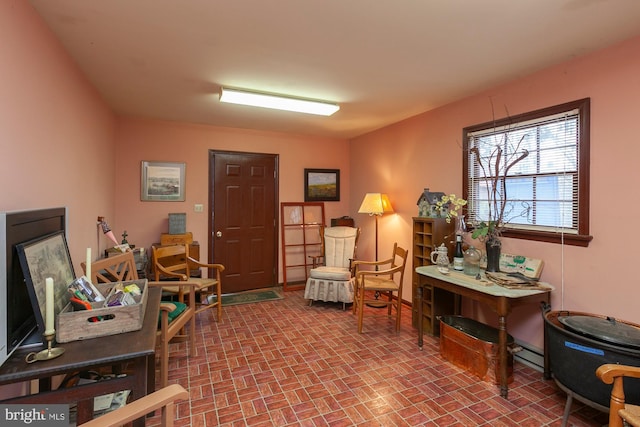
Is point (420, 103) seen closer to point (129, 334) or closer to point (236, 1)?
point (236, 1)

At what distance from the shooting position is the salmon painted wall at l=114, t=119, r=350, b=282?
418 cm

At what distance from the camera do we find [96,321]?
1.36m

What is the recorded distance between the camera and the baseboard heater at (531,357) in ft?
8.66

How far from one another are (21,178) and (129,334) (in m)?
1.08

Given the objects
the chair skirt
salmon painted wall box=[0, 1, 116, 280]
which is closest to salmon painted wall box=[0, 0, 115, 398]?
salmon painted wall box=[0, 1, 116, 280]

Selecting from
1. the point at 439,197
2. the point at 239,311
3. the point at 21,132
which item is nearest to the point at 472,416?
the point at 439,197

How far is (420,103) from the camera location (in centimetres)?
353

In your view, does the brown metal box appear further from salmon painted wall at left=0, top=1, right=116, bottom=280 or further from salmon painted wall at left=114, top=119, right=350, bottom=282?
salmon painted wall at left=0, top=1, right=116, bottom=280

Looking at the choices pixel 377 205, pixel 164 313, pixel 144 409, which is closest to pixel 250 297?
pixel 377 205

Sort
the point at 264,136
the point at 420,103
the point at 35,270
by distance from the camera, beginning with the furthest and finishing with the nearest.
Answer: the point at 264,136 → the point at 420,103 → the point at 35,270

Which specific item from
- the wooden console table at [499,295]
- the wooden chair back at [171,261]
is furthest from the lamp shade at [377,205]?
the wooden chair back at [171,261]

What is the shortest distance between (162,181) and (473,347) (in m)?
4.23

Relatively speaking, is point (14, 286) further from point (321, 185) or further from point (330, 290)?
point (321, 185)

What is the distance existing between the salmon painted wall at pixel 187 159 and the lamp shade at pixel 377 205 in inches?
52.6
